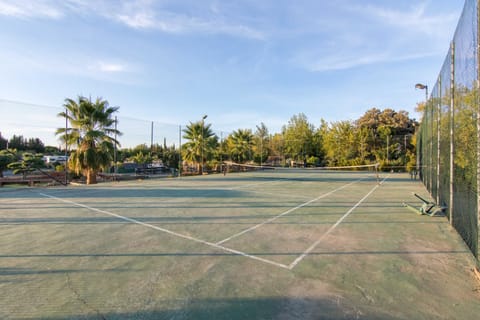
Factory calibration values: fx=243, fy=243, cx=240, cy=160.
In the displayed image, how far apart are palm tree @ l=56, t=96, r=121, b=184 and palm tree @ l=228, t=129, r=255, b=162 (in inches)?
672

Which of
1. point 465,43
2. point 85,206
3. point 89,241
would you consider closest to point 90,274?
point 89,241

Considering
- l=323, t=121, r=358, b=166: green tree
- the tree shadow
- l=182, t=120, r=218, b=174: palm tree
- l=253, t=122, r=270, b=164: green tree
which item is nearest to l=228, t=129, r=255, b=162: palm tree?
l=253, t=122, r=270, b=164: green tree

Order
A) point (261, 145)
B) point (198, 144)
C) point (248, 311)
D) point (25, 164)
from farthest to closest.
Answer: point (261, 145) < point (198, 144) < point (25, 164) < point (248, 311)

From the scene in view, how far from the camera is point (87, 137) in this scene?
14.0m

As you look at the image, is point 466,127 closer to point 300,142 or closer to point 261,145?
point 261,145

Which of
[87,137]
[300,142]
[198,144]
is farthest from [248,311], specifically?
Result: [300,142]

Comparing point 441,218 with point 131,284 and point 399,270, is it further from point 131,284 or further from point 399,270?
point 131,284

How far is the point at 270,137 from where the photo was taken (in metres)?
45.2

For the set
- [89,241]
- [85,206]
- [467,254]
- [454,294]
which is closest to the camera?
[454,294]

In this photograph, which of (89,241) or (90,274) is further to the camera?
(89,241)

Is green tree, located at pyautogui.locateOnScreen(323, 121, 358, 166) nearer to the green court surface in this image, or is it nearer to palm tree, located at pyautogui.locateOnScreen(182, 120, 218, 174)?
palm tree, located at pyautogui.locateOnScreen(182, 120, 218, 174)

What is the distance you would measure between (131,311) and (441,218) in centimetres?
707

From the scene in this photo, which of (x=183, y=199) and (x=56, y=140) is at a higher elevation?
(x=56, y=140)

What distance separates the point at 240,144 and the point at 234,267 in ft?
91.4
